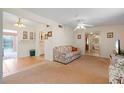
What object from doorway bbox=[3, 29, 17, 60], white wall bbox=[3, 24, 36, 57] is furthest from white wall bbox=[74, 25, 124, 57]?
doorway bbox=[3, 29, 17, 60]

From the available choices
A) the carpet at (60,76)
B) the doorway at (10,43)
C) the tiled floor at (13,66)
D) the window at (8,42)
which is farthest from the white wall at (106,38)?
the window at (8,42)

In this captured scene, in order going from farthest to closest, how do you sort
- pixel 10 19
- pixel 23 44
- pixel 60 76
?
pixel 23 44 < pixel 10 19 < pixel 60 76

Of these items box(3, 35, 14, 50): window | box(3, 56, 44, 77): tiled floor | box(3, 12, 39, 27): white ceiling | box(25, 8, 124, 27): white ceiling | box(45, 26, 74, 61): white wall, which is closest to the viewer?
box(25, 8, 124, 27): white ceiling

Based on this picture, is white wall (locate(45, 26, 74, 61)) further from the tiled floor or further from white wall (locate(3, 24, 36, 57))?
white wall (locate(3, 24, 36, 57))

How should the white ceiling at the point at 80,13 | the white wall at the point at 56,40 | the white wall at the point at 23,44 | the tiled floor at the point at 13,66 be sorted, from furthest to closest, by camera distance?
the white wall at the point at 23,44 → the white wall at the point at 56,40 → the tiled floor at the point at 13,66 → the white ceiling at the point at 80,13

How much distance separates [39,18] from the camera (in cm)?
444

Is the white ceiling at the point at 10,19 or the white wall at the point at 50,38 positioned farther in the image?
the white ceiling at the point at 10,19

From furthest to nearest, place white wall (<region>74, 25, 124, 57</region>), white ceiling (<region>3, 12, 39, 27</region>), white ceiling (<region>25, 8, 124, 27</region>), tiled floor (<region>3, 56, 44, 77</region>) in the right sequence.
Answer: white wall (<region>74, 25, 124, 57</region>) → white ceiling (<region>3, 12, 39, 27</region>) → tiled floor (<region>3, 56, 44, 77</region>) → white ceiling (<region>25, 8, 124, 27</region>)

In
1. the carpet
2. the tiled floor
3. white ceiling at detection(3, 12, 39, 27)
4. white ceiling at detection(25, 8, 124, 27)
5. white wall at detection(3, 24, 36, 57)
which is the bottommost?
the carpet

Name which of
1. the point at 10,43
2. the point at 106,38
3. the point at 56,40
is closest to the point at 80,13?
the point at 56,40

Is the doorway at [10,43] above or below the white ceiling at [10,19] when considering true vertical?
below

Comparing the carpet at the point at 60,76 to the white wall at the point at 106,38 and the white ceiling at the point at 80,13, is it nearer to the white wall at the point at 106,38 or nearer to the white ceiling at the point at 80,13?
the white ceiling at the point at 80,13

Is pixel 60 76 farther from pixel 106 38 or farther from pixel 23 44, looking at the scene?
pixel 106 38
